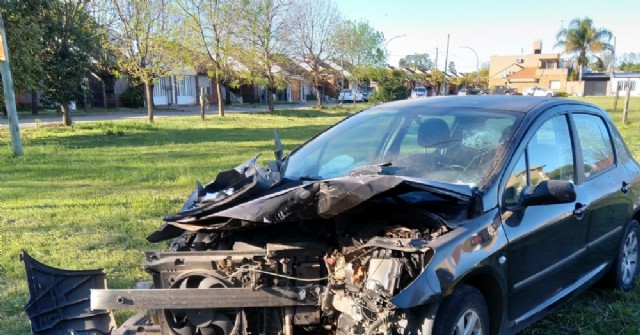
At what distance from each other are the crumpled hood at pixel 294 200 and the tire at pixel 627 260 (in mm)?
2423

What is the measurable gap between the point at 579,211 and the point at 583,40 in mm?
79198

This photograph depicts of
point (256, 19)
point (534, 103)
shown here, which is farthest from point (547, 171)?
point (256, 19)

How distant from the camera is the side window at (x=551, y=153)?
3.58m

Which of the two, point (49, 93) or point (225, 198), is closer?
point (225, 198)

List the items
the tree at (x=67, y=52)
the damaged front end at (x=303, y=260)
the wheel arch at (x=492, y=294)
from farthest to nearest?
the tree at (x=67, y=52) < the wheel arch at (x=492, y=294) < the damaged front end at (x=303, y=260)

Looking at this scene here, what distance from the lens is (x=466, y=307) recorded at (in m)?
2.80

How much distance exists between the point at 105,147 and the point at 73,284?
11554 mm

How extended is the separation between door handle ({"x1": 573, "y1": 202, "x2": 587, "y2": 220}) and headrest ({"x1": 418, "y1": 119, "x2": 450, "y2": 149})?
104 centimetres

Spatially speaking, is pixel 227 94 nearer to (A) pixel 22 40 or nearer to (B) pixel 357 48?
(B) pixel 357 48

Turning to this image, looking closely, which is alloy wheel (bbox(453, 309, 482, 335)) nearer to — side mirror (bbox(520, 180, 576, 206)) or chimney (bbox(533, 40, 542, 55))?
side mirror (bbox(520, 180, 576, 206))

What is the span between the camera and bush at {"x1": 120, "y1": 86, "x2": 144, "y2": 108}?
37688 mm

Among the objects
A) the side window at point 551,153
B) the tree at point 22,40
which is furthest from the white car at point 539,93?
the tree at point 22,40

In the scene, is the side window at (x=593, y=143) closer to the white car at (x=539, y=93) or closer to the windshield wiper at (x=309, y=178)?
the white car at (x=539, y=93)

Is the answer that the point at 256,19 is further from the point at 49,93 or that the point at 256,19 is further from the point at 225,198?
the point at 225,198
